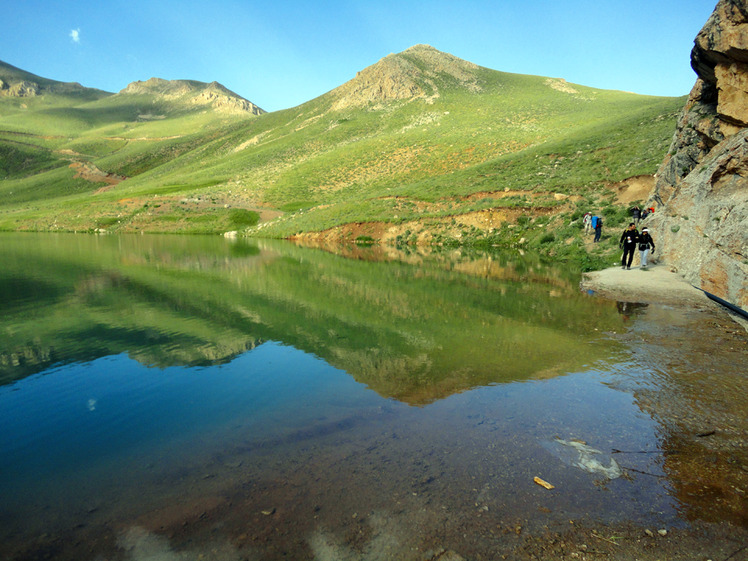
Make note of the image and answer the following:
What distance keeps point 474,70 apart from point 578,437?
6693 inches

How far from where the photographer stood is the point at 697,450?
20.4 ft

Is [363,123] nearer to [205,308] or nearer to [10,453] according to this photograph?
[205,308]

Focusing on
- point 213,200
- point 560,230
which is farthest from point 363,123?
point 560,230

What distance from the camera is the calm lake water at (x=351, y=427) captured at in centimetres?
478

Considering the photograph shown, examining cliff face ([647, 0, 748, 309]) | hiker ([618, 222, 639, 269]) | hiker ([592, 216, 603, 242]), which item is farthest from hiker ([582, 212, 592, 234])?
hiker ([618, 222, 639, 269])

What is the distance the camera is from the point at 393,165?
293 feet

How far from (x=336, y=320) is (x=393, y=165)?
78653 mm

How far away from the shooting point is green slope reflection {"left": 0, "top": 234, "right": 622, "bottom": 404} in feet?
34.2

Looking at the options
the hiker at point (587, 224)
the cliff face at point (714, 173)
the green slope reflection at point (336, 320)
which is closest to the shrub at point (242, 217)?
the green slope reflection at point (336, 320)

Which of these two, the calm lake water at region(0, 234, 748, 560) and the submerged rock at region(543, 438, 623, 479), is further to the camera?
the submerged rock at region(543, 438, 623, 479)

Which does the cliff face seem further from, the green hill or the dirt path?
the green hill

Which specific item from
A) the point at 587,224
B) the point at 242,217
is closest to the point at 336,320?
the point at 587,224

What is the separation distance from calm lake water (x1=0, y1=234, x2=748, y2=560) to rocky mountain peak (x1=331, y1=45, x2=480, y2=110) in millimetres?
128476

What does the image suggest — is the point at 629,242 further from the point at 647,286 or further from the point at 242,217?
the point at 242,217
